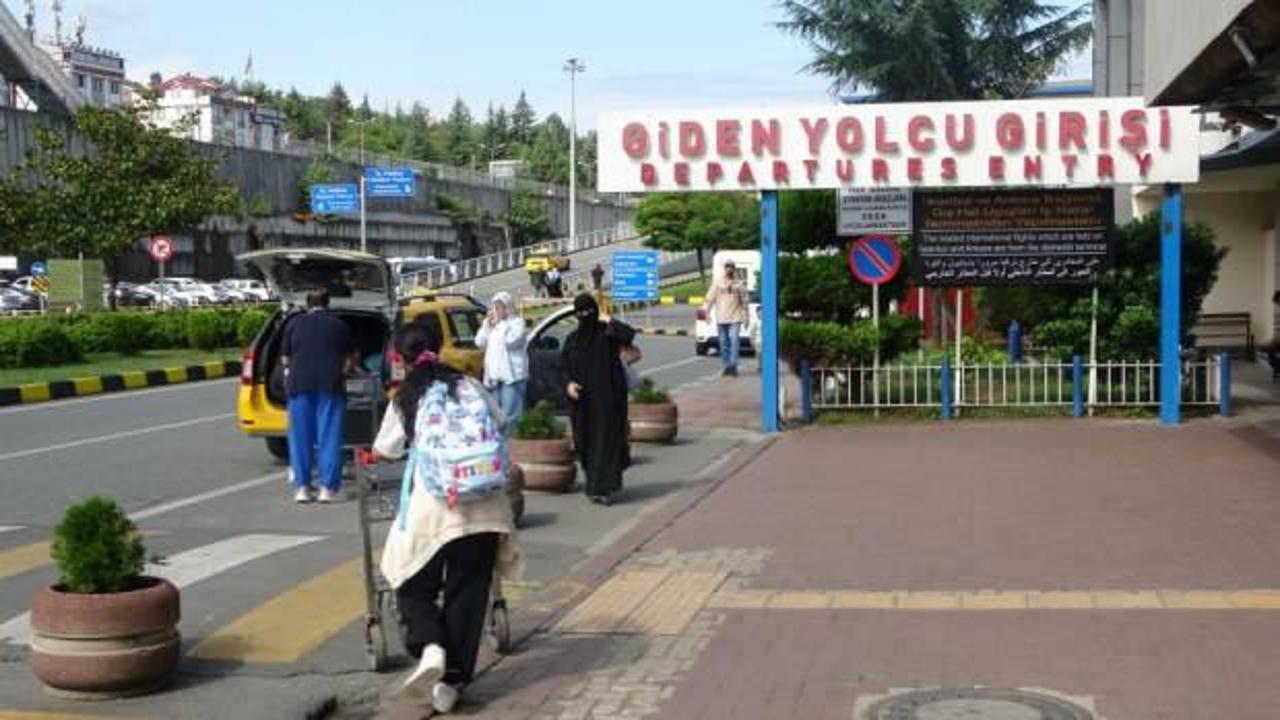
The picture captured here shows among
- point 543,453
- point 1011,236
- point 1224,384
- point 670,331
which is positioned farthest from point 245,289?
point 543,453

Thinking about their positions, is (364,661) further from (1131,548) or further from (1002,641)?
(1131,548)

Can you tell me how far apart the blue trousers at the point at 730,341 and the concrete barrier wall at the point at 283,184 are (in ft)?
82.2

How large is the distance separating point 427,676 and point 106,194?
3473cm

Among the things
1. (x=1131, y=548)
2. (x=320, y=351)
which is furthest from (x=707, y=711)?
(x=320, y=351)

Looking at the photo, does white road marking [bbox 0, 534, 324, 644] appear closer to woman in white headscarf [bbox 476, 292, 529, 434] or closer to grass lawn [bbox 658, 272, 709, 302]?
woman in white headscarf [bbox 476, 292, 529, 434]

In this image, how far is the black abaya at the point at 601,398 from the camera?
11930 mm

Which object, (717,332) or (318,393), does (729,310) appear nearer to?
(717,332)

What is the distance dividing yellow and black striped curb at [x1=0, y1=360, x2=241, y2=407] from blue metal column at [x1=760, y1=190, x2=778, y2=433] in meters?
10.8

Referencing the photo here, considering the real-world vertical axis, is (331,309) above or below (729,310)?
above

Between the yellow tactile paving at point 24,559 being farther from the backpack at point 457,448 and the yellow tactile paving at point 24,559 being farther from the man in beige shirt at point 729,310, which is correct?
the man in beige shirt at point 729,310

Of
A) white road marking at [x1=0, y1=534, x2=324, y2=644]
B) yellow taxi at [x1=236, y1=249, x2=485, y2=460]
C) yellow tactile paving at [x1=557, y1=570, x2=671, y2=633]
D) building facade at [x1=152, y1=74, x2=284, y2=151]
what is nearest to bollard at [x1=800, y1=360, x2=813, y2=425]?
yellow taxi at [x1=236, y1=249, x2=485, y2=460]

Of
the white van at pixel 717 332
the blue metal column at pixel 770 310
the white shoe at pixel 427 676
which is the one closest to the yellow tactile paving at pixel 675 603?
the white shoe at pixel 427 676

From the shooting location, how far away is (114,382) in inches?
974

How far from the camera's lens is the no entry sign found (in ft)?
59.2
